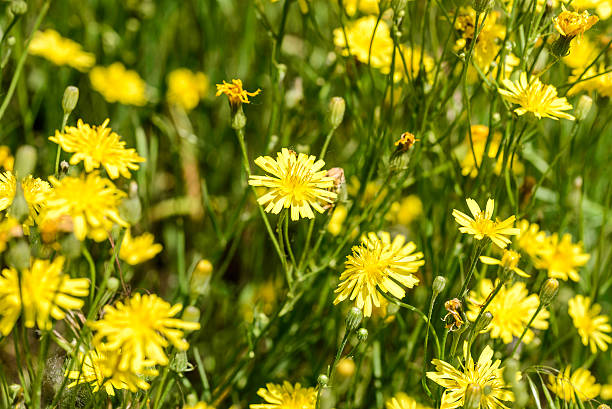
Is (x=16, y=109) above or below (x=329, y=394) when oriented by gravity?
above

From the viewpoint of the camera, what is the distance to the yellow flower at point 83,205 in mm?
1049

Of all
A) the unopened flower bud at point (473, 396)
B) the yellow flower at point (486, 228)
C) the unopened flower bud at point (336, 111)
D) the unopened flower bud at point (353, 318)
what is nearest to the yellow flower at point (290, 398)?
the unopened flower bud at point (353, 318)

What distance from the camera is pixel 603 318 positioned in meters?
1.75

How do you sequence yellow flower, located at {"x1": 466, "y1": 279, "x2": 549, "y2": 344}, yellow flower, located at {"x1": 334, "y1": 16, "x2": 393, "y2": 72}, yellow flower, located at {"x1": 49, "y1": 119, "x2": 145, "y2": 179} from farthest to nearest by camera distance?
yellow flower, located at {"x1": 334, "y1": 16, "x2": 393, "y2": 72}, yellow flower, located at {"x1": 466, "y1": 279, "x2": 549, "y2": 344}, yellow flower, located at {"x1": 49, "y1": 119, "x2": 145, "y2": 179}

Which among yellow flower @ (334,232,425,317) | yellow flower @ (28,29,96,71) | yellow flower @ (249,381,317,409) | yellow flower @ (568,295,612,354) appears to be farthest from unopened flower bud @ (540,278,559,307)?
yellow flower @ (28,29,96,71)

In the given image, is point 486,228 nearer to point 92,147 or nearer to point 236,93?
point 236,93

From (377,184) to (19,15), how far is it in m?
1.17

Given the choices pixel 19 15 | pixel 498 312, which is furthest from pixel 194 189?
pixel 498 312

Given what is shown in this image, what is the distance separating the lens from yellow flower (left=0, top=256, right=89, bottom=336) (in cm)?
Answer: 103

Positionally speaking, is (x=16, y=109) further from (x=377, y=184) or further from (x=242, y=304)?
(x=377, y=184)

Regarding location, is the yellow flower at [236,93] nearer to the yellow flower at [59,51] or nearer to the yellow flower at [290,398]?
the yellow flower at [290,398]

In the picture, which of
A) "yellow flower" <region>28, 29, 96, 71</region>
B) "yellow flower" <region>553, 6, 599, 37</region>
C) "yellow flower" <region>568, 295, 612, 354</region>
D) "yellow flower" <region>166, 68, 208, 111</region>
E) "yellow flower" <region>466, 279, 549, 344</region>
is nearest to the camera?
"yellow flower" <region>553, 6, 599, 37</region>

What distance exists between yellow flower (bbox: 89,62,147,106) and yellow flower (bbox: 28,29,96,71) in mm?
62

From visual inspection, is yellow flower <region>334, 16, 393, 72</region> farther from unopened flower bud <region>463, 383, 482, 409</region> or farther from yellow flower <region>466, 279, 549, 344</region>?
unopened flower bud <region>463, 383, 482, 409</region>
